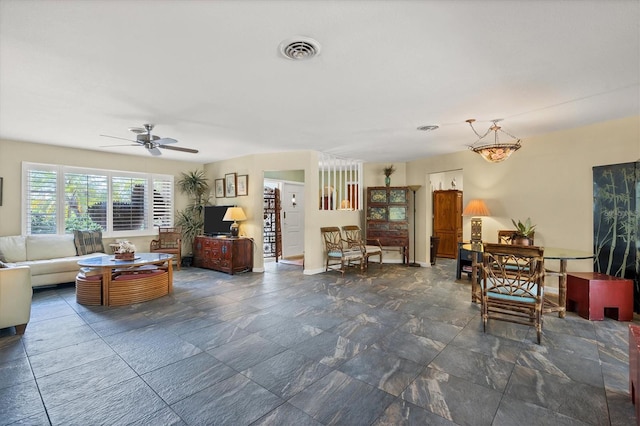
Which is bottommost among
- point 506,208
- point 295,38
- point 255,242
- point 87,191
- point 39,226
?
point 255,242

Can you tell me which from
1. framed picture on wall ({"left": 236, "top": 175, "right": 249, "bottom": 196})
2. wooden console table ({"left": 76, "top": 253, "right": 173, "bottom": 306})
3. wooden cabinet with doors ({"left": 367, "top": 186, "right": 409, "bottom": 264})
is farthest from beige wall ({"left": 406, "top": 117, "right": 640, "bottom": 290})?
wooden console table ({"left": 76, "top": 253, "right": 173, "bottom": 306})

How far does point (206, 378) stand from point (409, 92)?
3121 mm

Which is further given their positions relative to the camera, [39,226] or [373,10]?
[39,226]

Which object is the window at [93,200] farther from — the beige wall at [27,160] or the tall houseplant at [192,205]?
the tall houseplant at [192,205]

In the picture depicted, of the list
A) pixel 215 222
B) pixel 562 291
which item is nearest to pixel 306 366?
pixel 562 291

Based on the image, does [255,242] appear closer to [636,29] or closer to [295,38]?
[295,38]

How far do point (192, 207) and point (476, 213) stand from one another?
6.13 metres

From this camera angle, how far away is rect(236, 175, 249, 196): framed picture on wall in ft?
20.4

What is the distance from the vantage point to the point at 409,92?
2.96 m

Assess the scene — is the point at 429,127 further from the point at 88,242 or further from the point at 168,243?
the point at 88,242

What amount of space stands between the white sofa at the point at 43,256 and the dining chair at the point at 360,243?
4.92 meters

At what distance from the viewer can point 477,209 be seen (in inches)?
198

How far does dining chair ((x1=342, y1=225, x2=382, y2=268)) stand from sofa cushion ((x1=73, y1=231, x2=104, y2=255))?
15.7 ft

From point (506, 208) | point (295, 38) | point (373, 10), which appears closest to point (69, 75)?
point (295, 38)
